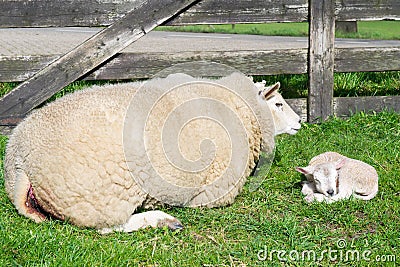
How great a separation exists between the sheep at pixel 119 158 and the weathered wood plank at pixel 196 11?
1530mm

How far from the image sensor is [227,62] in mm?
5574

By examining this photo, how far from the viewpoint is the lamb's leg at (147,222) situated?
3.49 metres

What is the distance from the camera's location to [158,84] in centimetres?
389

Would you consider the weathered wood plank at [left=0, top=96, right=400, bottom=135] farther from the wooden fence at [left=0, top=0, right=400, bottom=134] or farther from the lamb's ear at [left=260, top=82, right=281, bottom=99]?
the lamb's ear at [left=260, top=82, right=281, bottom=99]

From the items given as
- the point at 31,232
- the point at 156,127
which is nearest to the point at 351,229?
the point at 156,127

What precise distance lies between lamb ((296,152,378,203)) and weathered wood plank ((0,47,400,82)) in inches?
65.4

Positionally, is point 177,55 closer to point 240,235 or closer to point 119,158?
point 119,158

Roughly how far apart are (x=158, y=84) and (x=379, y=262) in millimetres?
1790

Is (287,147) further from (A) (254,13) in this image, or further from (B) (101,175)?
(B) (101,175)

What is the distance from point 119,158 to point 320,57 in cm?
289

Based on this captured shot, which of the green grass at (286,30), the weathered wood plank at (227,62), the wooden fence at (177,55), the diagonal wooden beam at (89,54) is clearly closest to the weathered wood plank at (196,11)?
the wooden fence at (177,55)

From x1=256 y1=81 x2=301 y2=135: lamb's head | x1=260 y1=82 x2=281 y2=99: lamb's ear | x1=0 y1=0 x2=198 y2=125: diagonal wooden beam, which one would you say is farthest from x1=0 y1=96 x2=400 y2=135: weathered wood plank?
x1=0 y1=0 x2=198 y2=125: diagonal wooden beam

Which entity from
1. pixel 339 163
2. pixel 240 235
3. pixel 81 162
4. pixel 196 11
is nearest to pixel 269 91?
pixel 339 163

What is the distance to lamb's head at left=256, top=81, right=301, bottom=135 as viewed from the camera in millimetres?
4410
